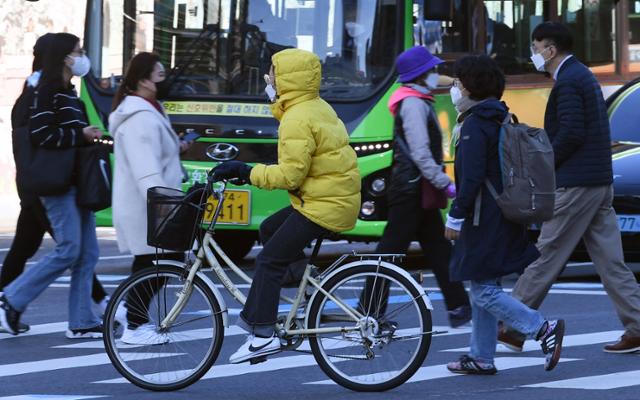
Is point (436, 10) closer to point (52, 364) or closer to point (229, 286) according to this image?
point (52, 364)

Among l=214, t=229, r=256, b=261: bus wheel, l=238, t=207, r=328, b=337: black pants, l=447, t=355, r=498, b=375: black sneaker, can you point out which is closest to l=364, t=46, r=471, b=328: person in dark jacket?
l=447, t=355, r=498, b=375: black sneaker

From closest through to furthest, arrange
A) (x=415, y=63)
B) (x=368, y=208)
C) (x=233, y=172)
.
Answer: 1. (x=233, y=172)
2. (x=415, y=63)
3. (x=368, y=208)

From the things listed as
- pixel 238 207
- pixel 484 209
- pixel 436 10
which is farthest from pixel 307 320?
pixel 436 10

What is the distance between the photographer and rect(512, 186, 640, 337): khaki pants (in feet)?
30.4

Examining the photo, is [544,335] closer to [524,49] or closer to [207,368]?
[207,368]

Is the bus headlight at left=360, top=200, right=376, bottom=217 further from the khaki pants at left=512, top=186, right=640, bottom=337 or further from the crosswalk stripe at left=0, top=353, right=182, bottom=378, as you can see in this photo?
the crosswalk stripe at left=0, top=353, right=182, bottom=378

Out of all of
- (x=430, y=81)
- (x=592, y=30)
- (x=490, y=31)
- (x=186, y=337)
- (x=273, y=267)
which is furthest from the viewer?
(x=592, y=30)

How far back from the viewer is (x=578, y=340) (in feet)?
31.8

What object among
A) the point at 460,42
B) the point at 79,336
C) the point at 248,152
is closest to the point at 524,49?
the point at 460,42

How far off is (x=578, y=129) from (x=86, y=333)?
124 inches

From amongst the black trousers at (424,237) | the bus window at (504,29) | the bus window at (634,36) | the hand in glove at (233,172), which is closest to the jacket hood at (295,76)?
the hand in glove at (233,172)

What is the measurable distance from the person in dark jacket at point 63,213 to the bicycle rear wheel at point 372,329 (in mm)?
2371

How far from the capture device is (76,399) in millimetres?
7992

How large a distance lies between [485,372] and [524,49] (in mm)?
6044
